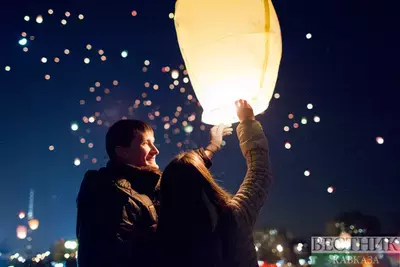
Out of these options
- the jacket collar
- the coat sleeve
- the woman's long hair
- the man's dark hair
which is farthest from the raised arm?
the man's dark hair

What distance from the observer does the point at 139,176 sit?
2.36 m

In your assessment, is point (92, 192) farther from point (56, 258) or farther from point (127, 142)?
point (56, 258)

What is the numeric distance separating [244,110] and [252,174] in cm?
43

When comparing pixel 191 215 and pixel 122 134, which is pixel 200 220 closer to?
pixel 191 215

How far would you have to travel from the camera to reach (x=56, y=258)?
144 feet

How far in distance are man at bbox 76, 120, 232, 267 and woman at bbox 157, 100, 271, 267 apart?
14cm

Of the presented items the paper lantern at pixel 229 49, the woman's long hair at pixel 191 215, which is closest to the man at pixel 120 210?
the woman's long hair at pixel 191 215

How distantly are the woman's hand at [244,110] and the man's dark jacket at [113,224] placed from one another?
0.39m

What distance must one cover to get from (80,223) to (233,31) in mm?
1283

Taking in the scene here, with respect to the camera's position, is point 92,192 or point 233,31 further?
point 233,31

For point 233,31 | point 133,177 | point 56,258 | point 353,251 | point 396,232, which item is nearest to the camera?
point 133,177

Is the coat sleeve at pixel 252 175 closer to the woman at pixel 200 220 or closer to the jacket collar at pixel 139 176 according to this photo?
the woman at pixel 200 220

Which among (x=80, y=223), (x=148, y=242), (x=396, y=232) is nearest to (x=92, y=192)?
(x=80, y=223)

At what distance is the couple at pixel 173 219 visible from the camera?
200 cm
